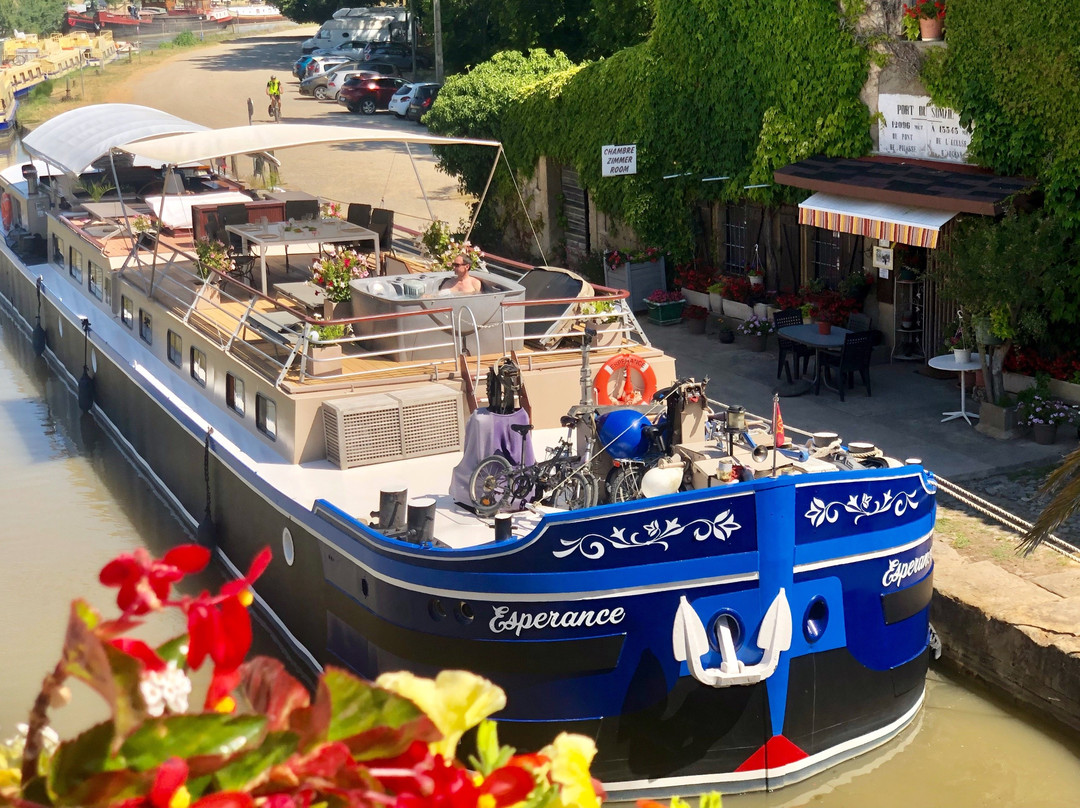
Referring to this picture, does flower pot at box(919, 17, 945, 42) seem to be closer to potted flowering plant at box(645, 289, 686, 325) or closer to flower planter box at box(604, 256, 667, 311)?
potted flowering plant at box(645, 289, 686, 325)

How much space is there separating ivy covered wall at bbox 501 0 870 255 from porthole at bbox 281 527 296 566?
11.0 meters

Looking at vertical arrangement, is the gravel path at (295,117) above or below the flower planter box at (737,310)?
above

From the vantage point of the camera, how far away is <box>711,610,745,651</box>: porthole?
28.7 feet

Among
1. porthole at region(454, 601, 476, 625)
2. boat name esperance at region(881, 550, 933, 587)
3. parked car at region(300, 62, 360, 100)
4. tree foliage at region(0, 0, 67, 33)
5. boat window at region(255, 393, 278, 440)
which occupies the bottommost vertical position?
porthole at region(454, 601, 476, 625)

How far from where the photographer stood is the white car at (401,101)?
45250 millimetres

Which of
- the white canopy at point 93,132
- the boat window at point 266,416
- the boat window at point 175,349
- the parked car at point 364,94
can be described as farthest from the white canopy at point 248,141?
the parked car at point 364,94

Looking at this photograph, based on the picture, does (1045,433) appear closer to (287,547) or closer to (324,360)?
(324,360)

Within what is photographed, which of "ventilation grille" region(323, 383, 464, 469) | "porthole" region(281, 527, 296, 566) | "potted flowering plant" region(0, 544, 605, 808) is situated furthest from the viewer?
"ventilation grille" region(323, 383, 464, 469)

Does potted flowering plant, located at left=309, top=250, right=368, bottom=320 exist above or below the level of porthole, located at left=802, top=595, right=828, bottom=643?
above

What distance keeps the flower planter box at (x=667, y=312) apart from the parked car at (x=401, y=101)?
83.3 ft

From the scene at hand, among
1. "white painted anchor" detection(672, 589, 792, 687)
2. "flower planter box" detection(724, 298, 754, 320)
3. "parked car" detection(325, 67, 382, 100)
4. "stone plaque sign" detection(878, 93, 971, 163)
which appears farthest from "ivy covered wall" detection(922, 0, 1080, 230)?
"parked car" detection(325, 67, 382, 100)

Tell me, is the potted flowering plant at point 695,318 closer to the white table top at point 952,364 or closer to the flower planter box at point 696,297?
the flower planter box at point 696,297

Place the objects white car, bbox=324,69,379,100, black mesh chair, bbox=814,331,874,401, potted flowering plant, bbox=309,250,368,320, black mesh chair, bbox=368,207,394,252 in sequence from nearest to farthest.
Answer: potted flowering plant, bbox=309,250,368,320
black mesh chair, bbox=814,331,874,401
black mesh chair, bbox=368,207,394,252
white car, bbox=324,69,379,100

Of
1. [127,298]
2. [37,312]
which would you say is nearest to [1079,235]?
[127,298]
